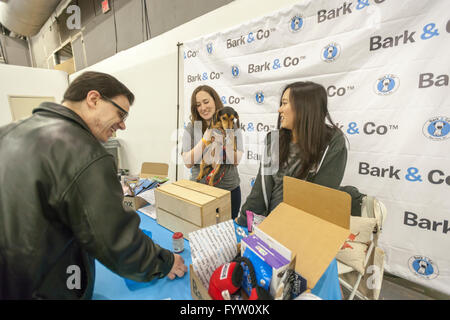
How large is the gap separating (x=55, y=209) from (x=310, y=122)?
131cm

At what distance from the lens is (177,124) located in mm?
2828

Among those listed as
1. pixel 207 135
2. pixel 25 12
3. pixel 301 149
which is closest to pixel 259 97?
pixel 207 135

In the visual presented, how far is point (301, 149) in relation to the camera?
1294 millimetres

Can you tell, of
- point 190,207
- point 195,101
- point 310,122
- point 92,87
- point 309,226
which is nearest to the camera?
point 92,87

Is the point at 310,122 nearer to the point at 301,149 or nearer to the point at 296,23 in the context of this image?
the point at 301,149

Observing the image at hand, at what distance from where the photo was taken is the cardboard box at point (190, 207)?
98cm

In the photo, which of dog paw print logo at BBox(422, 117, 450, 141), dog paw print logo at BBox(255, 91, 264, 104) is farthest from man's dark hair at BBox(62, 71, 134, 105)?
dog paw print logo at BBox(422, 117, 450, 141)

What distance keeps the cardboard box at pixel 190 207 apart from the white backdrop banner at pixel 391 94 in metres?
1.20

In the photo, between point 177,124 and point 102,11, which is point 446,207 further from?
point 102,11

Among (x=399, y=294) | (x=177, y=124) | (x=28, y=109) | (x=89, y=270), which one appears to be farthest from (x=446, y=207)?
(x=28, y=109)

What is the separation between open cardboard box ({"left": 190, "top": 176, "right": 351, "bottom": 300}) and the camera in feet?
2.19

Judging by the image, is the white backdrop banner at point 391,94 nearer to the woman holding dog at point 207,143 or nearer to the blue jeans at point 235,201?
the woman holding dog at point 207,143

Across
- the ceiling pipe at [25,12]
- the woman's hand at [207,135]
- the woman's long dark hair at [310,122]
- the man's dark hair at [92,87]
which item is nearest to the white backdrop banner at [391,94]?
the woman's long dark hair at [310,122]
